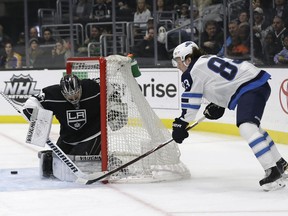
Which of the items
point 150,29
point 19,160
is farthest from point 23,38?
point 19,160

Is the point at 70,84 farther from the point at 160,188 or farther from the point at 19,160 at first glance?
the point at 19,160

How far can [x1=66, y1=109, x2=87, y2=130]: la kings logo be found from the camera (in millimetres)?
5168

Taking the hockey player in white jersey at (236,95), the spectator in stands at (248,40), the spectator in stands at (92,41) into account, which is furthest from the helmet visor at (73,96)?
the spectator in stands at (92,41)

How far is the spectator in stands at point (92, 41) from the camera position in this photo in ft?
33.0

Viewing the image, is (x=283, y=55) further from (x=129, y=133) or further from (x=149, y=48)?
(x=129, y=133)

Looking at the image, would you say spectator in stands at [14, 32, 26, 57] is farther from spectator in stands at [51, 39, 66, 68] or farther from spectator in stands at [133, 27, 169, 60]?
spectator in stands at [133, 27, 169, 60]

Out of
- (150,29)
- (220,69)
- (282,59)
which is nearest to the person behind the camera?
(220,69)

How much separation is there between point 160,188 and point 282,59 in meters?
3.04

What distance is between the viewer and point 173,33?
9172 millimetres

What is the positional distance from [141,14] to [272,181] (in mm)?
5589

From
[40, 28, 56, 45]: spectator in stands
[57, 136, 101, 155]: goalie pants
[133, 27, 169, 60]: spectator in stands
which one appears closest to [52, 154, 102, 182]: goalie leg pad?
[57, 136, 101, 155]: goalie pants

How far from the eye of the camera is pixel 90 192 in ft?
15.2

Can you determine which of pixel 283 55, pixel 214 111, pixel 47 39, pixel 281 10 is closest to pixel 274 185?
pixel 214 111

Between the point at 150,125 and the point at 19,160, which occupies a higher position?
the point at 150,125
